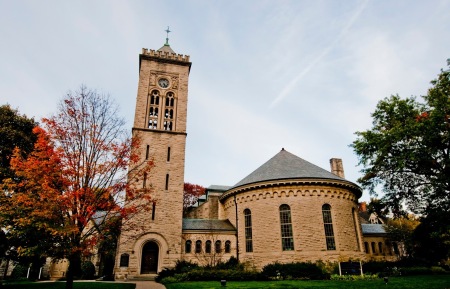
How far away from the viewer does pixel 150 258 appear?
24188 mm

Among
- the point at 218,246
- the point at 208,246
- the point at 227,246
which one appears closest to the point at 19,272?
the point at 208,246

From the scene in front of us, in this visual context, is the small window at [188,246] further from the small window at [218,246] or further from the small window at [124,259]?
the small window at [124,259]

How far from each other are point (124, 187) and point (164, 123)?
1549cm

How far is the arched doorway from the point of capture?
2379 centimetres

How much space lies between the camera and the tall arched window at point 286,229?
23500 millimetres

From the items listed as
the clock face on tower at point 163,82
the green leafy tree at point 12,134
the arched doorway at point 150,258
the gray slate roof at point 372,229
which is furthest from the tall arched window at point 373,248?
the green leafy tree at point 12,134

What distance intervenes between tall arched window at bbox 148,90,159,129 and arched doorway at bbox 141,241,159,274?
454 inches

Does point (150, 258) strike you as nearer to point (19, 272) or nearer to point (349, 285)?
point (349, 285)

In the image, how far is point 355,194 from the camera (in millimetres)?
27391

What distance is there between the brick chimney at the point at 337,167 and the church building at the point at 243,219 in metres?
15.3

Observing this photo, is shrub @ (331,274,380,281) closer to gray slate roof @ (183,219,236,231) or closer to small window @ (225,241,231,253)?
small window @ (225,241,231,253)

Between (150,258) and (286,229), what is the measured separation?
12005 millimetres

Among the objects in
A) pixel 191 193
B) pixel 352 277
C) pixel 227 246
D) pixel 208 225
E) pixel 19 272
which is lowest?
pixel 19 272

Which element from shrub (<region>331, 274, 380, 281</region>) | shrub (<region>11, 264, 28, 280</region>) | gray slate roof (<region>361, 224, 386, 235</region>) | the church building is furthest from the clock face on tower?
gray slate roof (<region>361, 224, 386, 235</region>)
